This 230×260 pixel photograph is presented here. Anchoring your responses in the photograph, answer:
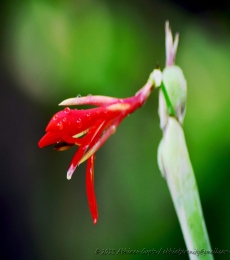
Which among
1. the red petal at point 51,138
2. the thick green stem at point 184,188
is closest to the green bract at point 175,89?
the thick green stem at point 184,188

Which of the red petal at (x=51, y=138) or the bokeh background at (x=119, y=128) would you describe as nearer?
the red petal at (x=51, y=138)

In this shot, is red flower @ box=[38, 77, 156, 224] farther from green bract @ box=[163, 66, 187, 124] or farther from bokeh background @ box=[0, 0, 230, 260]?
bokeh background @ box=[0, 0, 230, 260]

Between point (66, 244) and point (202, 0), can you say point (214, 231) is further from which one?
point (202, 0)

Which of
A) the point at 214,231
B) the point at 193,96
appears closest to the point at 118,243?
the point at 214,231

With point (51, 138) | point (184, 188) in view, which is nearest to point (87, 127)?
point (51, 138)

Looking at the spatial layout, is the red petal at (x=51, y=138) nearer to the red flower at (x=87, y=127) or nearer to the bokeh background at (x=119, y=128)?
the red flower at (x=87, y=127)

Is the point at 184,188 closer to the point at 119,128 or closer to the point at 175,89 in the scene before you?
the point at 175,89
